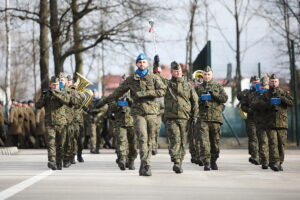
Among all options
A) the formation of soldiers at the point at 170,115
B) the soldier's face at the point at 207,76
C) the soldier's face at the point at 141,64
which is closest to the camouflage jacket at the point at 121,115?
the formation of soldiers at the point at 170,115

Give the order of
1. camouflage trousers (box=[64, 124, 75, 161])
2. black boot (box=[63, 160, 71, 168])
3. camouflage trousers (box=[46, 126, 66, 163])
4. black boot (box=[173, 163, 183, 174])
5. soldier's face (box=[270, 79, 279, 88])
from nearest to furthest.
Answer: black boot (box=[173, 163, 183, 174])
soldier's face (box=[270, 79, 279, 88])
camouflage trousers (box=[46, 126, 66, 163])
black boot (box=[63, 160, 71, 168])
camouflage trousers (box=[64, 124, 75, 161])

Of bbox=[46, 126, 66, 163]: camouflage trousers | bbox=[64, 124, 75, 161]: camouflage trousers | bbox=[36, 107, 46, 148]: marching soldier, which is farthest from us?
bbox=[36, 107, 46, 148]: marching soldier

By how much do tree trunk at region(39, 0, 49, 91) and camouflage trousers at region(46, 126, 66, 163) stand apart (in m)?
15.4

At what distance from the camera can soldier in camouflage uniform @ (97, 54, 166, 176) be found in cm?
1444

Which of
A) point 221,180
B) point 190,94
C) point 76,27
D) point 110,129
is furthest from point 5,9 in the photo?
point 221,180

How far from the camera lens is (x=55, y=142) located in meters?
16.8

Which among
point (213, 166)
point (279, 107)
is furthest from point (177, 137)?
point (279, 107)

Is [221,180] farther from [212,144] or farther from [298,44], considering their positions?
[298,44]

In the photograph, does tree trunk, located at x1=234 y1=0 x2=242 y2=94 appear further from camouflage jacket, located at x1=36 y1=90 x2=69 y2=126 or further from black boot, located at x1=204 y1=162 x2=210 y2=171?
camouflage jacket, located at x1=36 y1=90 x2=69 y2=126

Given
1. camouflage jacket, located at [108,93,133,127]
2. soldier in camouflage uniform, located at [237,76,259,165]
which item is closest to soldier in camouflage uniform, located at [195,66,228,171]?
camouflage jacket, located at [108,93,133,127]

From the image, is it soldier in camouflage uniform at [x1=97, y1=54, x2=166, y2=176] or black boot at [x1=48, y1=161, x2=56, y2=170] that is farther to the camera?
black boot at [x1=48, y1=161, x2=56, y2=170]

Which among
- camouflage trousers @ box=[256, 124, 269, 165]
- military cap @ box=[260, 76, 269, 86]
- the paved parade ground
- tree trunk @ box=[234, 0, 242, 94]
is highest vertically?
tree trunk @ box=[234, 0, 242, 94]

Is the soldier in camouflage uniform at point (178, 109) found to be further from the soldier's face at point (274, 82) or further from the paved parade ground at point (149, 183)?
the soldier's face at point (274, 82)

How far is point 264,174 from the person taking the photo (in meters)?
15.1
